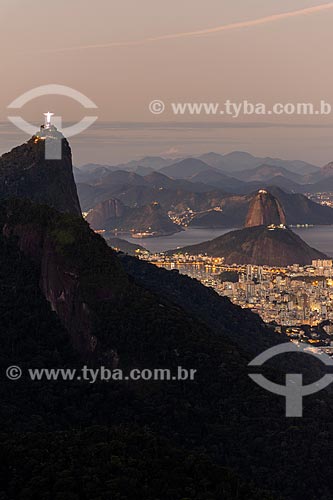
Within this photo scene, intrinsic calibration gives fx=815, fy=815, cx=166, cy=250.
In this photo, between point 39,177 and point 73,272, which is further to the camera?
point 39,177

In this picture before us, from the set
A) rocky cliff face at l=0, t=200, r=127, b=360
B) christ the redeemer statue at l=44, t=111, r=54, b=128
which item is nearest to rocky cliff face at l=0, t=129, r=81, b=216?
christ the redeemer statue at l=44, t=111, r=54, b=128

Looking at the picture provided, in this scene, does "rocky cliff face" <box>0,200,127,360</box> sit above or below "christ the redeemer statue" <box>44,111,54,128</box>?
below

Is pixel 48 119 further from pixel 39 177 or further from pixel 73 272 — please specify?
pixel 73 272

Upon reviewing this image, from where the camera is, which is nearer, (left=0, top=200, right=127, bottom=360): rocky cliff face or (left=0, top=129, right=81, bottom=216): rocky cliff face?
(left=0, top=200, right=127, bottom=360): rocky cliff face

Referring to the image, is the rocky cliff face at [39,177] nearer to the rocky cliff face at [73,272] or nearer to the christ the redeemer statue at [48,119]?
the christ the redeemer statue at [48,119]

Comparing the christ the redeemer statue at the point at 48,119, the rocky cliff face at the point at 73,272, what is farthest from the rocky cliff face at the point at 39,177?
the rocky cliff face at the point at 73,272

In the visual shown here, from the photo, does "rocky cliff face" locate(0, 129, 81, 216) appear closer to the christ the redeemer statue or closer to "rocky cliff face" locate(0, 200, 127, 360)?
the christ the redeemer statue

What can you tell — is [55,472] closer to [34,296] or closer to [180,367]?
[180,367]

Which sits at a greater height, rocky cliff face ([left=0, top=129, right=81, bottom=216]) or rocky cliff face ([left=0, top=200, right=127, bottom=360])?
rocky cliff face ([left=0, top=129, right=81, bottom=216])

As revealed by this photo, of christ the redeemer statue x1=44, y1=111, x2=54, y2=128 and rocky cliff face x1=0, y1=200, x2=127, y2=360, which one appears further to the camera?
christ the redeemer statue x1=44, y1=111, x2=54, y2=128

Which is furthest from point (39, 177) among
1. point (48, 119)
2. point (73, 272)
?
point (73, 272)
